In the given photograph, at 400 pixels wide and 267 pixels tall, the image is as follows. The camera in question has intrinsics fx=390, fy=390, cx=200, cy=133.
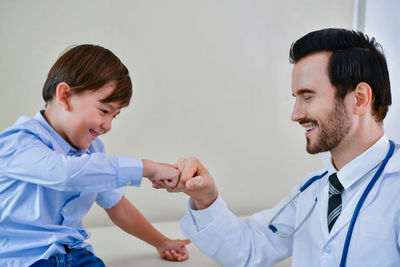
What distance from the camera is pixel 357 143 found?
4.09 ft

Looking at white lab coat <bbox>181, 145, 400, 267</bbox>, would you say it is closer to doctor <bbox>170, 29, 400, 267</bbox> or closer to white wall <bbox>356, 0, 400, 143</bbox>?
doctor <bbox>170, 29, 400, 267</bbox>

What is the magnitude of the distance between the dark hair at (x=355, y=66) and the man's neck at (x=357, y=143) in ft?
0.20

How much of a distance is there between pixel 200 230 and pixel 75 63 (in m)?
0.73

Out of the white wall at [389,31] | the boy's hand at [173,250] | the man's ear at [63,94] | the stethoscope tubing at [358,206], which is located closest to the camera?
the stethoscope tubing at [358,206]

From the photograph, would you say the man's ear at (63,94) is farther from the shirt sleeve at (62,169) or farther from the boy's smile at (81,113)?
the shirt sleeve at (62,169)

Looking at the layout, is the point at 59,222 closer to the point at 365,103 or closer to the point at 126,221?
the point at 126,221

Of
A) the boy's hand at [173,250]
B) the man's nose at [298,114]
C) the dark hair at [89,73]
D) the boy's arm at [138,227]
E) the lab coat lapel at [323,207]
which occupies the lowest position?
the boy's hand at [173,250]

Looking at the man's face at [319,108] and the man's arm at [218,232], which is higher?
the man's face at [319,108]

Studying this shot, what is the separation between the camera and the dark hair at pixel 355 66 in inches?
49.1

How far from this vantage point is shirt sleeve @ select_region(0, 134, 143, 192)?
114 cm

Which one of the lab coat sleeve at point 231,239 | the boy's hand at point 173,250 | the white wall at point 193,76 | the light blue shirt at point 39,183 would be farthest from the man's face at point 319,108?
the white wall at point 193,76

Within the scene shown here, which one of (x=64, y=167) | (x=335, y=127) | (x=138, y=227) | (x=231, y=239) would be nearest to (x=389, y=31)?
(x=335, y=127)

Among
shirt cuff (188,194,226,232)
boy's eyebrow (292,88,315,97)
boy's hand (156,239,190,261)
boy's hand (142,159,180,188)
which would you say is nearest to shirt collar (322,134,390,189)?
boy's eyebrow (292,88,315,97)

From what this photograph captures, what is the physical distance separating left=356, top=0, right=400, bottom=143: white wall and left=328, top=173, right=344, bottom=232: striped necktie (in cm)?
120
